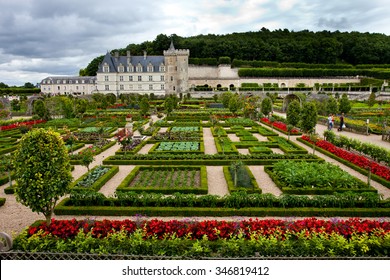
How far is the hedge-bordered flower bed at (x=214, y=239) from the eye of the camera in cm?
656

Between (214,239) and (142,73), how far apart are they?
213 ft

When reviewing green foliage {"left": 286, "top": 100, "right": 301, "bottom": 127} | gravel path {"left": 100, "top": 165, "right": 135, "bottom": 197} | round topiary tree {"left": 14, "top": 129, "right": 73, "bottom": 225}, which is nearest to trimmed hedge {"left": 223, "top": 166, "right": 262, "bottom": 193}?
gravel path {"left": 100, "top": 165, "right": 135, "bottom": 197}

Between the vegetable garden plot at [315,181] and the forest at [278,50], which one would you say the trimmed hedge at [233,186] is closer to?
the vegetable garden plot at [315,181]

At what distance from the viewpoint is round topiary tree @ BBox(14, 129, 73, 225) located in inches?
306

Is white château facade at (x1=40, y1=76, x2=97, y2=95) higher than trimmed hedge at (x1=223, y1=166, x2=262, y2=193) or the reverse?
higher

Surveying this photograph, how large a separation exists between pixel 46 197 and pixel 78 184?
4.61 meters

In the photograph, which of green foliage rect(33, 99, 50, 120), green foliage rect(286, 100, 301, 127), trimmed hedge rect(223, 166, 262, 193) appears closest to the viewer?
trimmed hedge rect(223, 166, 262, 193)

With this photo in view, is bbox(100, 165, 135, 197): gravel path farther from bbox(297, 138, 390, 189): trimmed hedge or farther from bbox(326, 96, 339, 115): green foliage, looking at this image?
bbox(326, 96, 339, 115): green foliage

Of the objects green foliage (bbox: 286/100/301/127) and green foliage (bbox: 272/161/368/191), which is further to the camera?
green foliage (bbox: 286/100/301/127)

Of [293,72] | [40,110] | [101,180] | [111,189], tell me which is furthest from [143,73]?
[111,189]

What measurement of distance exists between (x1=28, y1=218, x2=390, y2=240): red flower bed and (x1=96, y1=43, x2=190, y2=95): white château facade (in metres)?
63.0

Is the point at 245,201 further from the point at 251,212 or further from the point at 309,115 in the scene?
the point at 309,115

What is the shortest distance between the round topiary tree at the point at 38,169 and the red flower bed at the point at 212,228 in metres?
0.86

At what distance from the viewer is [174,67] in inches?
2731
